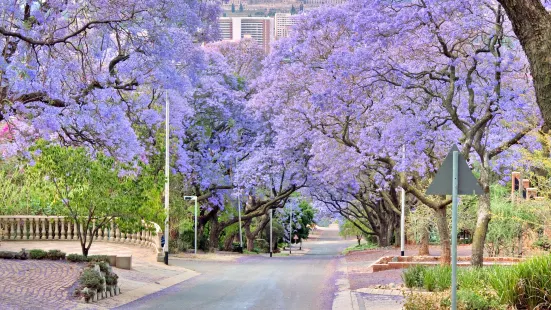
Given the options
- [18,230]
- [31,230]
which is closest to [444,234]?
[31,230]

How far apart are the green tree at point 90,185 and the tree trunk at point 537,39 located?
14355 mm

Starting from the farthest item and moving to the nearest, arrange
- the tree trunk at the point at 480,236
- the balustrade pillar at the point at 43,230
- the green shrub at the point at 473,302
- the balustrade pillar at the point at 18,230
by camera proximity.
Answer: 1. the balustrade pillar at the point at 43,230
2. the balustrade pillar at the point at 18,230
3. the tree trunk at the point at 480,236
4. the green shrub at the point at 473,302

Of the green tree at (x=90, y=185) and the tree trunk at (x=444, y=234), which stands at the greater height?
the green tree at (x=90, y=185)

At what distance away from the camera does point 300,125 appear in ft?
120

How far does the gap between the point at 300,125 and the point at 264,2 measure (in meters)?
153

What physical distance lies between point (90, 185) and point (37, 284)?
3589 mm

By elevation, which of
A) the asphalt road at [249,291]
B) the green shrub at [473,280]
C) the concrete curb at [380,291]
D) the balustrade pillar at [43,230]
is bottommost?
the asphalt road at [249,291]

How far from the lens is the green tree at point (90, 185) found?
21.9m

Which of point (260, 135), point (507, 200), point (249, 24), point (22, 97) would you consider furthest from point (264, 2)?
point (22, 97)

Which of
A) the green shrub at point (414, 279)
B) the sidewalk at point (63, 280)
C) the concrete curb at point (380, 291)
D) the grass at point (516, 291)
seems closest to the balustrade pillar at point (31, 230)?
the sidewalk at point (63, 280)

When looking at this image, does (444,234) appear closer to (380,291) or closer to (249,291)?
(380,291)

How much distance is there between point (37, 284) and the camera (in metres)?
19.4

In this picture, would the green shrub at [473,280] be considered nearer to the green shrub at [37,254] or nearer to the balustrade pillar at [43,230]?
the green shrub at [37,254]

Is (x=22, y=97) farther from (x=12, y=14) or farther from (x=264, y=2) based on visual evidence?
(x=264, y=2)
